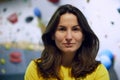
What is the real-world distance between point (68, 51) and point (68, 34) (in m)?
0.06

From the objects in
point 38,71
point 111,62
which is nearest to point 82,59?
point 38,71

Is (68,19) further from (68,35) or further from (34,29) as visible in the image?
(34,29)

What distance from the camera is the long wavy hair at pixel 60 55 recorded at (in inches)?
39.2

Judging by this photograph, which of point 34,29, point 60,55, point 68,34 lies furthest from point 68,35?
point 34,29

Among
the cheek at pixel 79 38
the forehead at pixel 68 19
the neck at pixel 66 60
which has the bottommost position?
the neck at pixel 66 60

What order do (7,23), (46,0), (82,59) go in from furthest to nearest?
(7,23), (46,0), (82,59)

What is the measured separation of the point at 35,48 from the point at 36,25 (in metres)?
0.19

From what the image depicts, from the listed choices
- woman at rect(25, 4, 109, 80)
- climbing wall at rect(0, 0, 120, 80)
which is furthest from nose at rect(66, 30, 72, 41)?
climbing wall at rect(0, 0, 120, 80)

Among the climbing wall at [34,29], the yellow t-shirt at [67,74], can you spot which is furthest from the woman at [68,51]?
the climbing wall at [34,29]

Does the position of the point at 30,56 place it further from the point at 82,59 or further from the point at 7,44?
the point at 82,59

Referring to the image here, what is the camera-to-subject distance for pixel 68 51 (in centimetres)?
98

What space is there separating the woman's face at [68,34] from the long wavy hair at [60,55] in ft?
0.06

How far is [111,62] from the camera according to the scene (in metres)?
1.94

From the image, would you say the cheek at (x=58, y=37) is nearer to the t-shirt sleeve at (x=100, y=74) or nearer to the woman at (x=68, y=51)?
the woman at (x=68, y=51)
